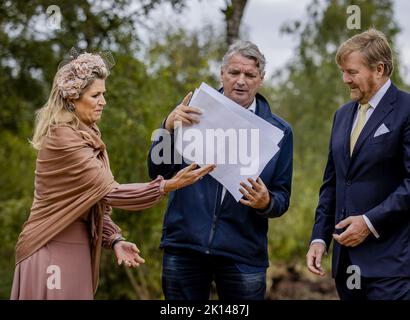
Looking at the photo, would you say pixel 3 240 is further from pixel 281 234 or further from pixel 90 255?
pixel 90 255

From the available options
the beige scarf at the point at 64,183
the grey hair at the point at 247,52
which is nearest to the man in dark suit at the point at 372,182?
the grey hair at the point at 247,52

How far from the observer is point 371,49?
12.4 feet

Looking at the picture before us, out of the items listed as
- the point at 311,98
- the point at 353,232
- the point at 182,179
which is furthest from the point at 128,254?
the point at 311,98

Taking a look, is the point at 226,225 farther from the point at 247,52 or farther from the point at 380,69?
the point at 380,69

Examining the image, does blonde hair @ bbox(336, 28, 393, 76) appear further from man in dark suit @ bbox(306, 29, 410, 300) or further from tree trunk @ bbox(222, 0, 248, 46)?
tree trunk @ bbox(222, 0, 248, 46)

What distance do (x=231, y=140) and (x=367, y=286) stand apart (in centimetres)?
101

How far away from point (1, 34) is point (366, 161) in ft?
19.7

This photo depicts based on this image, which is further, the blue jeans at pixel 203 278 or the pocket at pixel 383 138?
the blue jeans at pixel 203 278

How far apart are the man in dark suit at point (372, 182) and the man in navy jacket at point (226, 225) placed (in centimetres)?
37

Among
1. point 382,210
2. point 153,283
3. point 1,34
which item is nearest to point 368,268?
point 382,210

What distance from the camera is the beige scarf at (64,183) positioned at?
11.7ft

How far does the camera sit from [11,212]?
30.0ft

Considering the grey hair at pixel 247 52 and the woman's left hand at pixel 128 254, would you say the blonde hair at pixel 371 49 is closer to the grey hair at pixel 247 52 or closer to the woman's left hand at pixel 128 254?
the grey hair at pixel 247 52

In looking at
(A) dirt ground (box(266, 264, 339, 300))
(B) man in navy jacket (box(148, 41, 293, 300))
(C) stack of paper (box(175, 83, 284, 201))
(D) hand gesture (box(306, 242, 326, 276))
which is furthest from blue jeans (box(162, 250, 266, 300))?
(A) dirt ground (box(266, 264, 339, 300))
